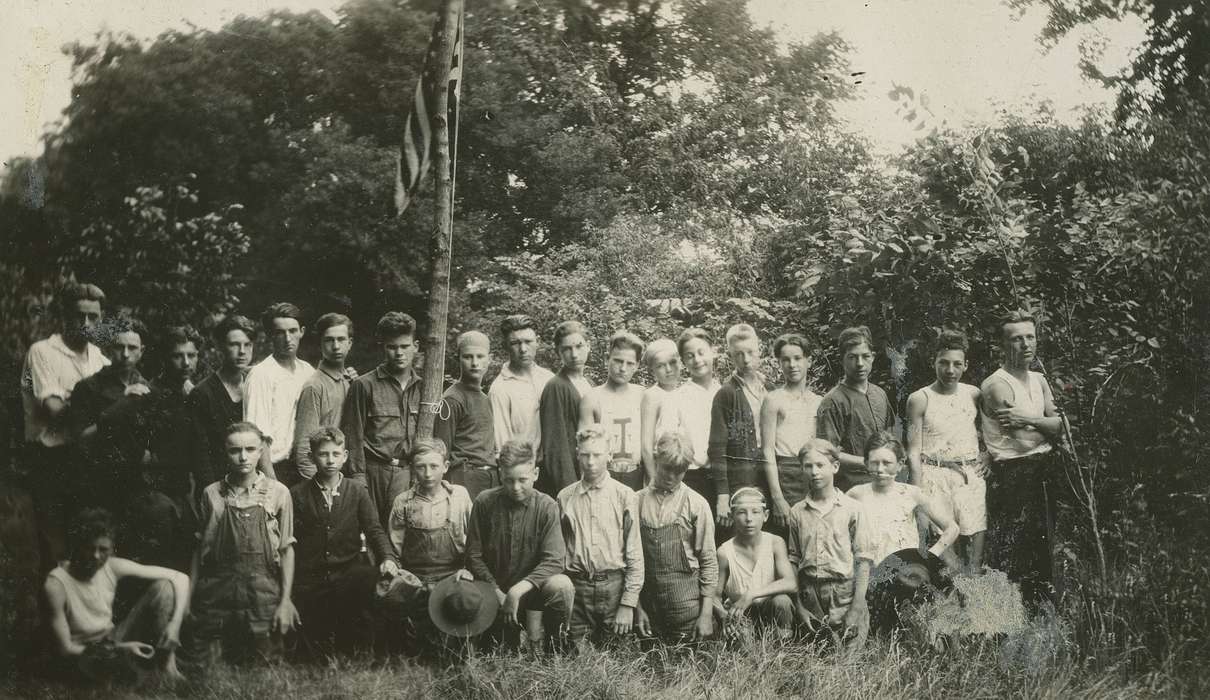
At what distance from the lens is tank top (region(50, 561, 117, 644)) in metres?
5.07

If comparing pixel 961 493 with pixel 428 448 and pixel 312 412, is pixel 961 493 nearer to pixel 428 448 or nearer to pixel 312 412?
pixel 428 448

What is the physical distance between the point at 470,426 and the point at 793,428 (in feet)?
5.43

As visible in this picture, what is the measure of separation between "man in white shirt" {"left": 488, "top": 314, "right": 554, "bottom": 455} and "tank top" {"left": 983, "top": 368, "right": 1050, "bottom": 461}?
241 cm

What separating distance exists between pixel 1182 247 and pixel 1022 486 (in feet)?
5.17

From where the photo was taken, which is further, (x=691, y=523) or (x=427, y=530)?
(x=691, y=523)

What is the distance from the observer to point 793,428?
208 inches

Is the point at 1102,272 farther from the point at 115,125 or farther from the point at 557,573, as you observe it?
the point at 115,125

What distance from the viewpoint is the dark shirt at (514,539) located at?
495 cm

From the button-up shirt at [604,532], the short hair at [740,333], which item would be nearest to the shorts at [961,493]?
the short hair at [740,333]

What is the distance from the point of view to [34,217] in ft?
18.4

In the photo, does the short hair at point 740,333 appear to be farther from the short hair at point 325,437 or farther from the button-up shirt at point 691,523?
the short hair at point 325,437

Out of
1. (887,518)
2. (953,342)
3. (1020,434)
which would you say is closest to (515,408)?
(887,518)

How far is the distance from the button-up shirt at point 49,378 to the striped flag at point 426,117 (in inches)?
73.8

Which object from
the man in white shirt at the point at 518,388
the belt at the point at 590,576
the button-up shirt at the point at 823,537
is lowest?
the belt at the point at 590,576
